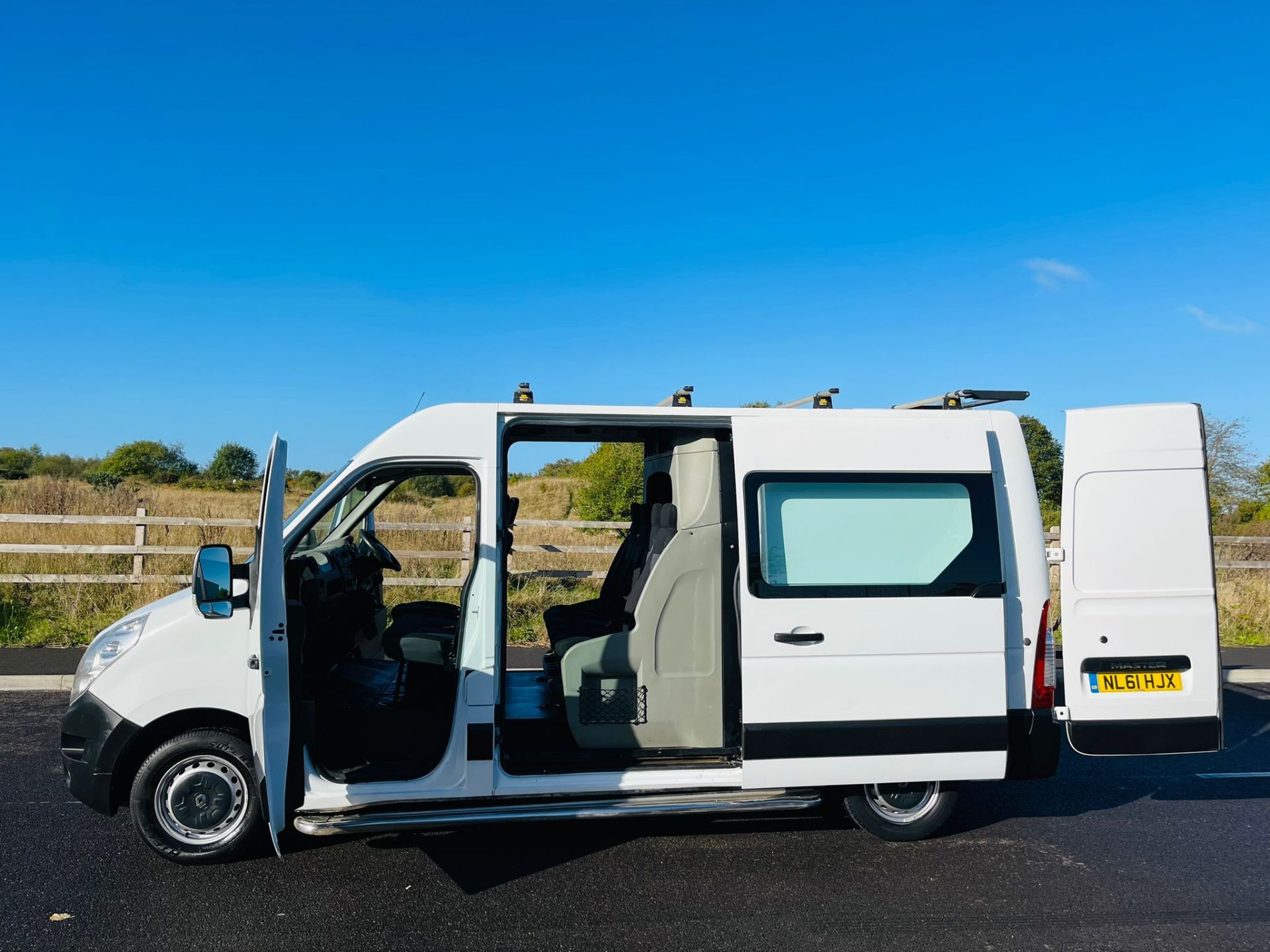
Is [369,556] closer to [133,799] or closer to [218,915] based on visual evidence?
[133,799]

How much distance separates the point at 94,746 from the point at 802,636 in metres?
3.37

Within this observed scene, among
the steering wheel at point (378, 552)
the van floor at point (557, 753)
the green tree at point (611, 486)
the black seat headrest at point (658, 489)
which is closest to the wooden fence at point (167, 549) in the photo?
the green tree at point (611, 486)

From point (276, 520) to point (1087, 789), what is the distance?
526 centimetres

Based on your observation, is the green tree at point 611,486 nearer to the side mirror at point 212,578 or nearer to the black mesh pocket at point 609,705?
the black mesh pocket at point 609,705

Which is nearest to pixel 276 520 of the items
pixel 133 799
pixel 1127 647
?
pixel 133 799

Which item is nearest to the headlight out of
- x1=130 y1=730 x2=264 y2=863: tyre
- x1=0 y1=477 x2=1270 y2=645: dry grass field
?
x1=130 y1=730 x2=264 y2=863: tyre

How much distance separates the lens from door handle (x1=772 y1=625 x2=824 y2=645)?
15.4 feet

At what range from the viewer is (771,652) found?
4688mm

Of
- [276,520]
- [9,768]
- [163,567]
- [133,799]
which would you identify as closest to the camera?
[276,520]

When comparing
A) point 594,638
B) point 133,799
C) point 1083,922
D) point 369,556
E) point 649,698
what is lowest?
point 1083,922

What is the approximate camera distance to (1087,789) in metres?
6.22

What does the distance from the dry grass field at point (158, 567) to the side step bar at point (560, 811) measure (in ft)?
20.3

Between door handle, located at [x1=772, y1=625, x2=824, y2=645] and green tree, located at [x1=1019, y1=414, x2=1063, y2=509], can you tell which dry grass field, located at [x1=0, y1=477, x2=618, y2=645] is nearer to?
door handle, located at [x1=772, y1=625, x2=824, y2=645]

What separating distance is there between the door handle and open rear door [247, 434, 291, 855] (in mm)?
2281
